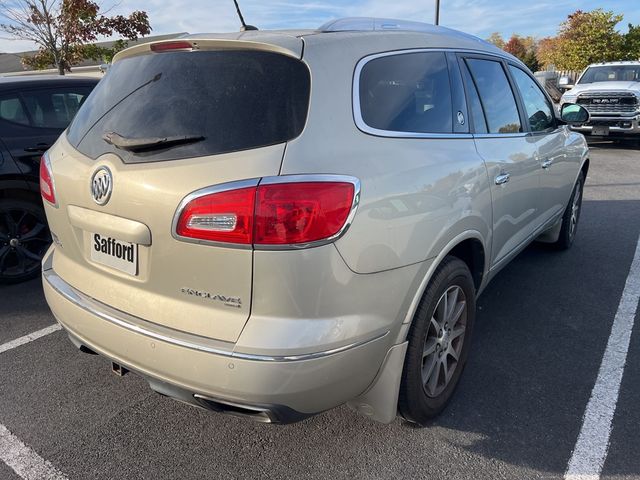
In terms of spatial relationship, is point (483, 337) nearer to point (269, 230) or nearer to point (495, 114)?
point (495, 114)

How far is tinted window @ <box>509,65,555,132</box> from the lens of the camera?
3.68m

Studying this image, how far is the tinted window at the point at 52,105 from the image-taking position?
441cm

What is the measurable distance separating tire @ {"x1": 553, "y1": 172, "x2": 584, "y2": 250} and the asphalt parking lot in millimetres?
1376

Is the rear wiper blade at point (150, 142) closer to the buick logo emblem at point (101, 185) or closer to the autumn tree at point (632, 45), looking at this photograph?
the buick logo emblem at point (101, 185)

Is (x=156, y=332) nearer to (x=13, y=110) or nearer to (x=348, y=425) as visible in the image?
(x=348, y=425)

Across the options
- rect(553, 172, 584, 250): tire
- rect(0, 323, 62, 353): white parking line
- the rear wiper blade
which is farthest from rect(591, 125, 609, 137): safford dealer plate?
the rear wiper blade

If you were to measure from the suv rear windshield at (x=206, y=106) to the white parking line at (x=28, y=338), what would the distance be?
1.84m

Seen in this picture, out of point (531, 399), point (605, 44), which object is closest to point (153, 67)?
point (531, 399)

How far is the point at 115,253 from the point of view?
6.75 ft

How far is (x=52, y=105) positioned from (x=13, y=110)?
372 mm

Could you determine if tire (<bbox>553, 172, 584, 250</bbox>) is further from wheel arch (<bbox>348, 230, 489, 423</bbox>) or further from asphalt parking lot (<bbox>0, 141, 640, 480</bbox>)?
wheel arch (<bbox>348, 230, 489, 423</bbox>)

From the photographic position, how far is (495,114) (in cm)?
309

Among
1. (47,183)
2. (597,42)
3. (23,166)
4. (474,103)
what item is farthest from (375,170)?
(597,42)

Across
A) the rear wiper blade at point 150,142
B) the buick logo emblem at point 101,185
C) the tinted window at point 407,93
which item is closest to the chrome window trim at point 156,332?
the buick logo emblem at point 101,185
